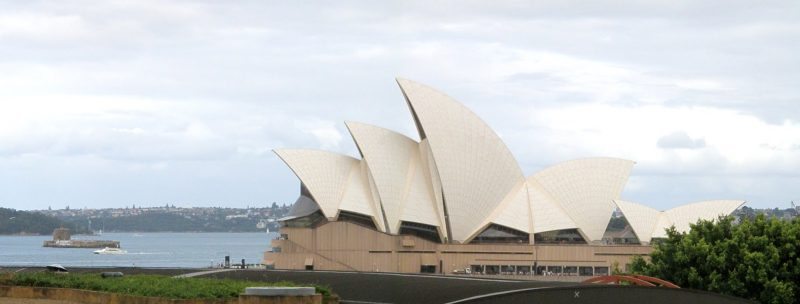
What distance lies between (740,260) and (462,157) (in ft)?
115

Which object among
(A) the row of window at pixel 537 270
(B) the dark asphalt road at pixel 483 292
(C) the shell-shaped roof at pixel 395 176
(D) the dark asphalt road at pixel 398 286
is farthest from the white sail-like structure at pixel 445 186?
(B) the dark asphalt road at pixel 483 292

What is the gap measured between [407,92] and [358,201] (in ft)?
26.3

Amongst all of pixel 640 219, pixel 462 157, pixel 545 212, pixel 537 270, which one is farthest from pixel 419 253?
pixel 640 219

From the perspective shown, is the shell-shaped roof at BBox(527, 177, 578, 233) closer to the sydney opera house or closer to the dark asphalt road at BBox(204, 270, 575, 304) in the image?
the sydney opera house

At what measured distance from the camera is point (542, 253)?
276 ft

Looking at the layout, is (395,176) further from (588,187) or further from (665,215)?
(665,215)

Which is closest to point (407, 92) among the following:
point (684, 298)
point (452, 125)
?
point (452, 125)

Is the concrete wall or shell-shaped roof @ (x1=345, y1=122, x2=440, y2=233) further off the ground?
shell-shaped roof @ (x1=345, y1=122, x2=440, y2=233)

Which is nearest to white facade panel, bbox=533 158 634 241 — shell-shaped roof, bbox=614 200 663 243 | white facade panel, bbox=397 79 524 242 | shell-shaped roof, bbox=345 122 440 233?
shell-shaped roof, bbox=614 200 663 243

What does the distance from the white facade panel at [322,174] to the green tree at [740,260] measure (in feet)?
112

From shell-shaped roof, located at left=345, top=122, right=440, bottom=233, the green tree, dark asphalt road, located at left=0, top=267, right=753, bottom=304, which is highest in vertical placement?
shell-shaped roof, located at left=345, top=122, right=440, bottom=233

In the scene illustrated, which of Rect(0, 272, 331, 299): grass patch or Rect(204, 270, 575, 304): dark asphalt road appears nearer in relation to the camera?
Rect(0, 272, 331, 299): grass patch

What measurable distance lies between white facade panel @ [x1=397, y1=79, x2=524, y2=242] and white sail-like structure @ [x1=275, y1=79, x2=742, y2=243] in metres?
0.06

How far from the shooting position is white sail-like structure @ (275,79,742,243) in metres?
82.5
